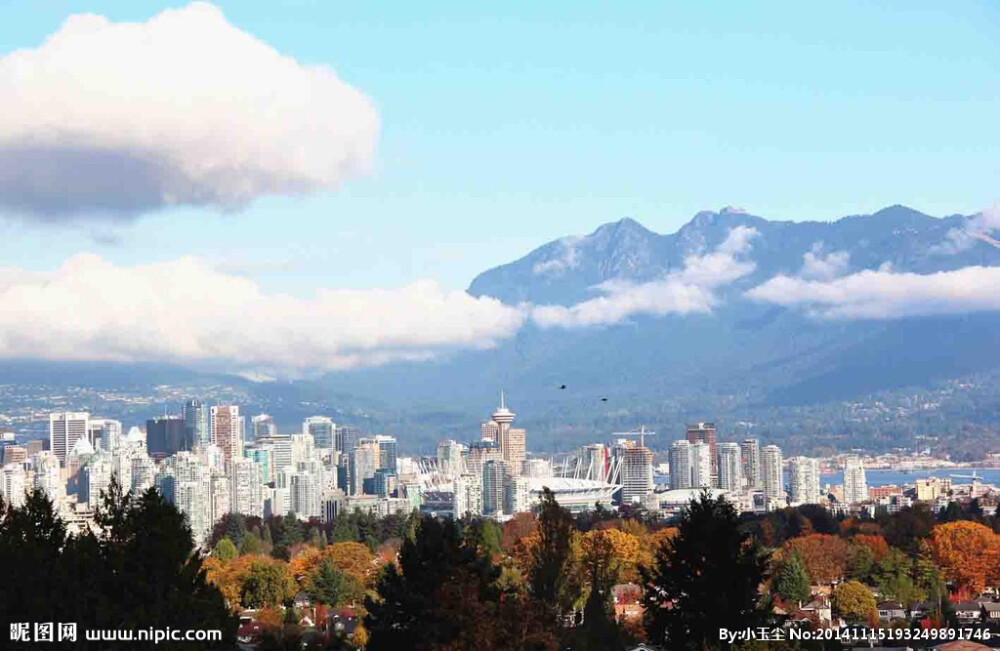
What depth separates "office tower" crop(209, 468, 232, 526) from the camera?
96625 mm

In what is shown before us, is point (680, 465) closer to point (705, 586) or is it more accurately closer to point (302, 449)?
point (302, 449)

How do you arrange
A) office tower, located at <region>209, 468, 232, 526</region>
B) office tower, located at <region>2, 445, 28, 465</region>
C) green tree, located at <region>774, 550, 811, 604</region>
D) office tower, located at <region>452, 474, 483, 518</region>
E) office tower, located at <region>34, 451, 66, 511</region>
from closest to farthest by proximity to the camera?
green tree, located at <region>774, 550, 811, 604</region>, office tower, located at <region>209, 468, 232, 526</region>, office tower, located at <region>34, 451, 66, 511</region>, office tower, located at <region>452, 474, 483, 518</region>, office tower, located at <region>2, 445, 28, 465</region>

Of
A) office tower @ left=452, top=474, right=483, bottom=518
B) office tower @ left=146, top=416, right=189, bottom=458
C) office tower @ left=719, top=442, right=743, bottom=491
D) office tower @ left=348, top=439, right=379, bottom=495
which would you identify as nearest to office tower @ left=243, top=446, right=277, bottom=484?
office tower @ left=348, top=439, right=379, bottom=495

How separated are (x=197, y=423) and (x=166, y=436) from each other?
22.1 ft

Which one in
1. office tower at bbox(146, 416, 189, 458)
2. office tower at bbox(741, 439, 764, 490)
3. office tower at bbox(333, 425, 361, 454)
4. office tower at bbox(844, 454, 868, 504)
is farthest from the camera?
office tower at bbox(333, 425, 361, 454)

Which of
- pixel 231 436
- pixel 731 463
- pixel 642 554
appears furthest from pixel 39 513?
pixel 231 436

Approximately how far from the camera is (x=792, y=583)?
3703 centimetres

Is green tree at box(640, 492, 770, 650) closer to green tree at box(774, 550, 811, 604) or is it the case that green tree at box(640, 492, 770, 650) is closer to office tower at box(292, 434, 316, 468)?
green tree at box(774, 550, 811, 604)

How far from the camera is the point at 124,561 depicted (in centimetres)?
1656

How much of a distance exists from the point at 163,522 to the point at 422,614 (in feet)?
9.13

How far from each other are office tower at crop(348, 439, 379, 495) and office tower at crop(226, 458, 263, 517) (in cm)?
2311

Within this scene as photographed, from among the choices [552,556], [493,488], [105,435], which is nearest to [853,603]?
[552,556]

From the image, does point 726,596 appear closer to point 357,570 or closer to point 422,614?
point 422,614

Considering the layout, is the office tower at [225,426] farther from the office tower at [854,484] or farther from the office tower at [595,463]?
the office tower at [854,484]
